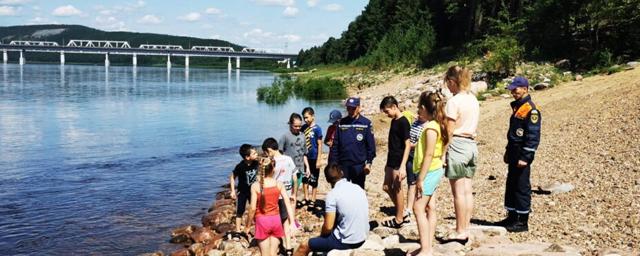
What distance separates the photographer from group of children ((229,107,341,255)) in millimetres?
7746

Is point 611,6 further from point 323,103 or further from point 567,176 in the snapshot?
point 323,103

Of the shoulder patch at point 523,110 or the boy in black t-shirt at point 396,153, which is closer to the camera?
the shoulder patch at point 523,110

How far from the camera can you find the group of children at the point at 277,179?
7.75 metres

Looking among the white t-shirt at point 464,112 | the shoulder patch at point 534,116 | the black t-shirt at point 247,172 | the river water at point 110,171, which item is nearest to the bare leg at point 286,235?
the black t-shirt at point 247,172

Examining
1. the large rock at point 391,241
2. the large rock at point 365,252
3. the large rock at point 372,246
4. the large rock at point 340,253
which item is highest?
the large rock at point 372,246

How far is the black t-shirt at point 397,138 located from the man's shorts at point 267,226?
199 cm

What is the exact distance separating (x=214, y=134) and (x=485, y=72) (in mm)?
13656

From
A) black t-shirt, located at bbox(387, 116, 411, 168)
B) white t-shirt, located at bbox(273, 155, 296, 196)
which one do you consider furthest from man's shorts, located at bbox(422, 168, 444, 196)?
white t-shirt, located at bbox(273, 155, 296, 196)

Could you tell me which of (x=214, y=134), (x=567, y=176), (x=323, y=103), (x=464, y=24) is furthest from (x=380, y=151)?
(x=464, y=24)

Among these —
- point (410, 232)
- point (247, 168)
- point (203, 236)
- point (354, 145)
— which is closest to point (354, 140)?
point (354, 145)

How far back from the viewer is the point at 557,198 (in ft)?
32.8

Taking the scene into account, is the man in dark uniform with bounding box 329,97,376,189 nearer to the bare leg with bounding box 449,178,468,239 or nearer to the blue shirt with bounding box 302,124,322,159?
the blue shirt with bounding box 302,124,322,159

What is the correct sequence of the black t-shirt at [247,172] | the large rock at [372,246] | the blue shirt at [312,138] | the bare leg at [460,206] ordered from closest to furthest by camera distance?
the large rock at [372,246] → the bare leg at [460,206] → the black t-shirt at [247,172] → the blue shirt at [312,138]

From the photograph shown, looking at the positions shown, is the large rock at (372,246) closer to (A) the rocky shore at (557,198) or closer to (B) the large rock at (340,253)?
(A) the rocky shore at (557,198)
